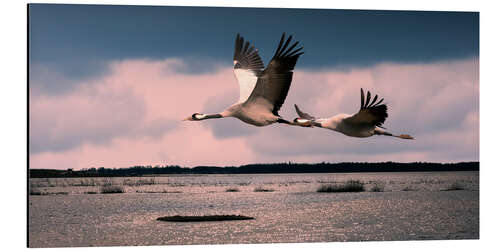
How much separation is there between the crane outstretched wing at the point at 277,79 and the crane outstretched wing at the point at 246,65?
294mm

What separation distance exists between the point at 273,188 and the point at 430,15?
10717 mm

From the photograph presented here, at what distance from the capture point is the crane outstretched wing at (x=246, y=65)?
6102mm

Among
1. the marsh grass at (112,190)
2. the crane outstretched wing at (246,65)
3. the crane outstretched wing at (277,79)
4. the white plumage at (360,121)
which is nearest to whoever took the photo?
the white plumage at (360,121)

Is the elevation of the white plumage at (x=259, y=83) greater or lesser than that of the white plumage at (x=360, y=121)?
greater

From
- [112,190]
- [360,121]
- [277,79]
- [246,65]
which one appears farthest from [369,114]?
[112,190]

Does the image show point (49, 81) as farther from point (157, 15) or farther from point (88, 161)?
Result: point (157, 15)

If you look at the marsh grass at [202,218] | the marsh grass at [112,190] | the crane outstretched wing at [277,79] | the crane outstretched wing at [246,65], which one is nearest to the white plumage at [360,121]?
the crane outstretched wing at [277,79]

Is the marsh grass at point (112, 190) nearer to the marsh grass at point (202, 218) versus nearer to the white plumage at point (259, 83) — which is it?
the marsh grass at point (202, 218)

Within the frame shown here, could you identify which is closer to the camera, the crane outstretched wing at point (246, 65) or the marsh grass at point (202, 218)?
A: the crane outstretched wing at point (246, 65)

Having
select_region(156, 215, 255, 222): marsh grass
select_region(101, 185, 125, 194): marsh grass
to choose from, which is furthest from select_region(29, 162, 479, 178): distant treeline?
select_region(101, 185, 125, 194): marsh grass

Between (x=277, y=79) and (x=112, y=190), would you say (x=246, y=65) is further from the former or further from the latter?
(x=112, y=190)

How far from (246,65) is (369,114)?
1.77m

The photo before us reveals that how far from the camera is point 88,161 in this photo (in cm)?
649

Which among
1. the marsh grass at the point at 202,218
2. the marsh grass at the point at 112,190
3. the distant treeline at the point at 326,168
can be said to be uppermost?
the distant treeline at the point at 326,168
